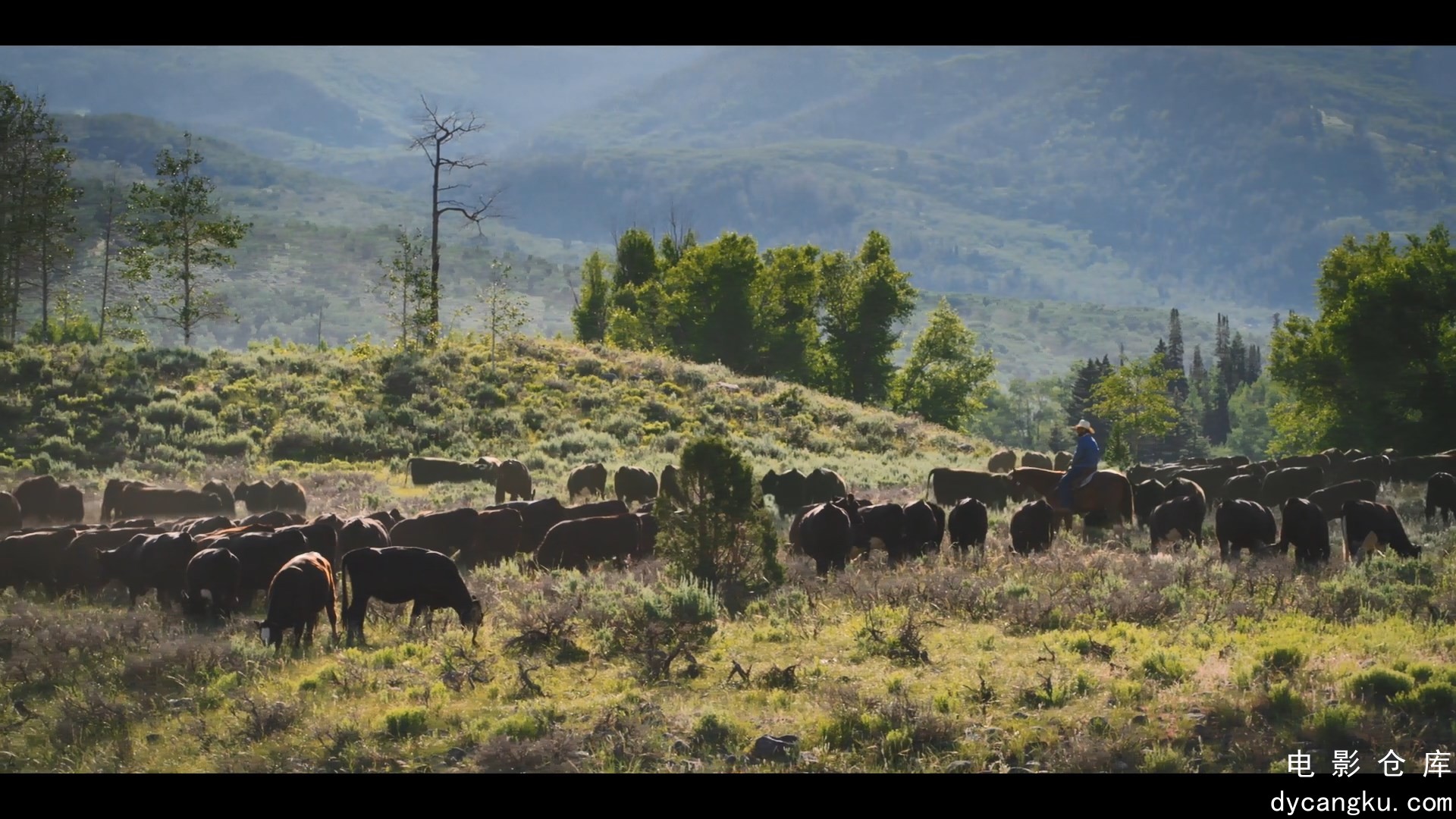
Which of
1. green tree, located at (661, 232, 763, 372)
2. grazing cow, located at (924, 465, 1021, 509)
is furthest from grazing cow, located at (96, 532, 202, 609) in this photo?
green tree, located at (661, 232, 763, 372)

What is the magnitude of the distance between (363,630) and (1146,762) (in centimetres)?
978

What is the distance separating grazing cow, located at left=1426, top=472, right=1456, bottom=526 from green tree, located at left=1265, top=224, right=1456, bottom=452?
28400 millimetres

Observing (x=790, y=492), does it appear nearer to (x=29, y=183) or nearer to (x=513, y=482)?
(x=513, y=482)

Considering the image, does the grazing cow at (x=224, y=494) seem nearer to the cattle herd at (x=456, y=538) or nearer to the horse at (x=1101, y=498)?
the cattle herd at (x=456, y=538)

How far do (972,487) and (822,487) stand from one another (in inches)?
149

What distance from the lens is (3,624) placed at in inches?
605

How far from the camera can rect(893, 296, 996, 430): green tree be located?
280 feet

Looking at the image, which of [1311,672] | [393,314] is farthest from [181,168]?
[1311,672]

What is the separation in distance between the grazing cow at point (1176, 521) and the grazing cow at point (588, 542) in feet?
30.0

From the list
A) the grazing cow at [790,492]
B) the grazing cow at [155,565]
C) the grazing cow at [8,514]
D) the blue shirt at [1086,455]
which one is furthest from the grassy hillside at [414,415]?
the blue shirt at [1086,455]

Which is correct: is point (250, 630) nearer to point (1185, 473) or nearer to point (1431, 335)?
point (1185, 473)

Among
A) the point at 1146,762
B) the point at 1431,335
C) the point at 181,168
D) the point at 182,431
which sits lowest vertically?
the point at 1146,762

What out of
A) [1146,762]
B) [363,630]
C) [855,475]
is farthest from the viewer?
[855,475]

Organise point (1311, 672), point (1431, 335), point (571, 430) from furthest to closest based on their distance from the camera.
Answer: point (1431, 335) → point (571, 430) → point (1311, 672)
